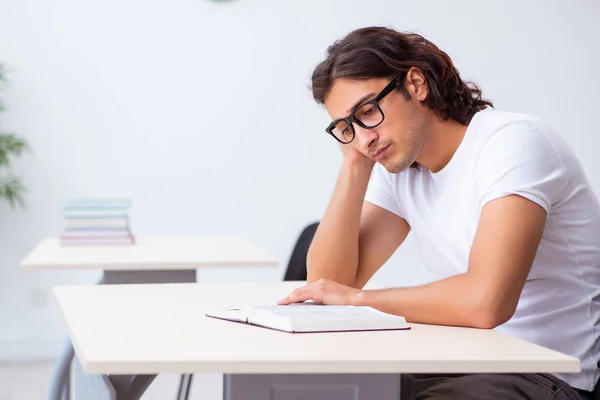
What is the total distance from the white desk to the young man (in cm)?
10

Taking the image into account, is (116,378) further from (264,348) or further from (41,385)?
(41,385)

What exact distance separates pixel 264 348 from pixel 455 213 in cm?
75

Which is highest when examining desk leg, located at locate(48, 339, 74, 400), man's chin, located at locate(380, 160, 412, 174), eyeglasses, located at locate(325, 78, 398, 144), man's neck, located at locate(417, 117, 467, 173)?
eyeglasses, located at locate(325, 78, 398, 144)

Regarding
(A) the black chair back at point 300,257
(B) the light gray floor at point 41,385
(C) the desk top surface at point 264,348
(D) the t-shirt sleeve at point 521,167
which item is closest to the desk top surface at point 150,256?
(A) the black chair back at point 300,257

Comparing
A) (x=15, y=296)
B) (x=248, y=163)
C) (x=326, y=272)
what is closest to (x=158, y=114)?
(x=248, y=163)

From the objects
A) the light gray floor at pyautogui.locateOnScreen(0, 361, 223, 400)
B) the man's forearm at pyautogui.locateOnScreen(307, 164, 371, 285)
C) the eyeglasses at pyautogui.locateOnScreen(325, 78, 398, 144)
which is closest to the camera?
the eyeglasses at pyautogui.locateOnScreen(325, 78, 398, 144)

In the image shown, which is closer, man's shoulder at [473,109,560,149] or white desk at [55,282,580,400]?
white desk at [55,282,580,400]

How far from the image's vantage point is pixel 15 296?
14.8 feet

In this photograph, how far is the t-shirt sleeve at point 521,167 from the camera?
1.58 m

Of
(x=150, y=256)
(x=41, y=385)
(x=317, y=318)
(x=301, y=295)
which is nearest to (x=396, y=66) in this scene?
(x=301, y=295)

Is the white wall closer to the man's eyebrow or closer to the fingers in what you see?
the man's eyebrow

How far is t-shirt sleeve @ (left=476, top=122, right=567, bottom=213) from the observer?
1.58 m

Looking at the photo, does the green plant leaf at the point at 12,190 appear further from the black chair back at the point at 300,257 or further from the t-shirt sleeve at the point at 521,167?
the t-shirt sleeve at the point at 521,167

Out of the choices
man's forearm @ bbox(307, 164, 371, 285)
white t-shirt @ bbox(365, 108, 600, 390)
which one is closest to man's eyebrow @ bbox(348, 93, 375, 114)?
white t-shirt @ bbox(365, 108, 600, 390)
